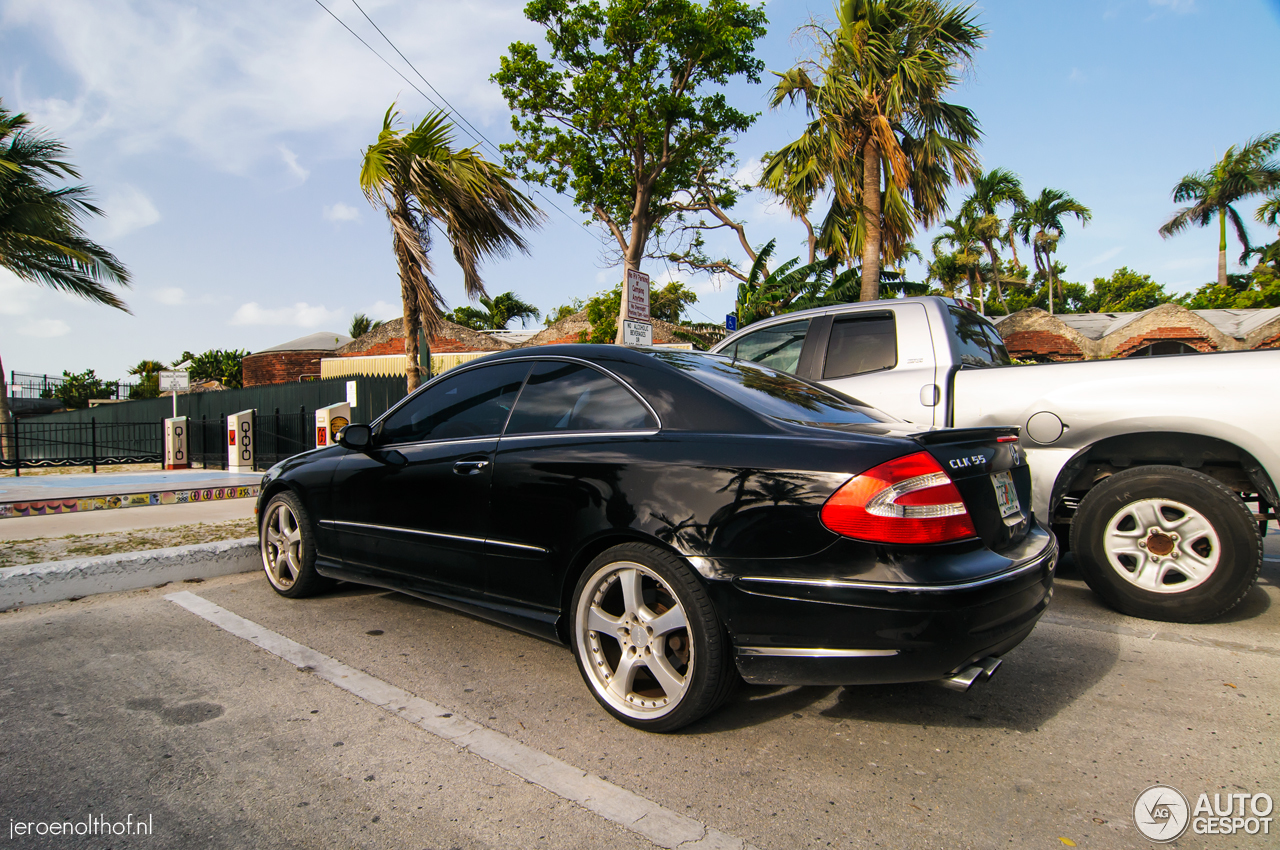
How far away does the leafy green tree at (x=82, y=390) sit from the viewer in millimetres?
50062

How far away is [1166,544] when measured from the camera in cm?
373

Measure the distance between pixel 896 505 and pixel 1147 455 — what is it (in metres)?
2.60

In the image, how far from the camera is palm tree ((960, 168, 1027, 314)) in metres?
48.4

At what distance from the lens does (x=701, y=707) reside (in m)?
2.47

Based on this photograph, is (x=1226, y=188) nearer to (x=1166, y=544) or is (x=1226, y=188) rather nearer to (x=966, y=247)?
(x=966, y=247)

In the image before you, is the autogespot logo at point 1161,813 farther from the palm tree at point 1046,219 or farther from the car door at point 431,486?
the palm tree at point 1046,219

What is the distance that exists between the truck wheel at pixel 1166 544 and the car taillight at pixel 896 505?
2145 millimetres

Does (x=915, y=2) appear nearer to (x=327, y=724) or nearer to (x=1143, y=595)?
(x=1143, y=595)

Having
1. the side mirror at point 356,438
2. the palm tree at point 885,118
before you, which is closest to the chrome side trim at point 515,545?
the side mirror at point 356,438

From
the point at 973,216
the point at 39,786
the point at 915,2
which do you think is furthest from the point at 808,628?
the point at 973,216

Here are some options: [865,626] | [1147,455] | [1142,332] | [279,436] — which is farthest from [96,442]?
[1142,332]

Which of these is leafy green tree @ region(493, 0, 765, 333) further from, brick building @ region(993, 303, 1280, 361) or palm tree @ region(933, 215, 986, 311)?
palm tree @ region(933, 215, 986, 311)

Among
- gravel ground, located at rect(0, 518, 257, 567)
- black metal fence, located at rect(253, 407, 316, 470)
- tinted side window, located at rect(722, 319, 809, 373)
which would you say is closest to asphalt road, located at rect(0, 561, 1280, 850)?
gravel ground, located at rect(0, 518, 257, 567)

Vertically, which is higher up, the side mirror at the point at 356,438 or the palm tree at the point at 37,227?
the palm tree at the point at 37,227
